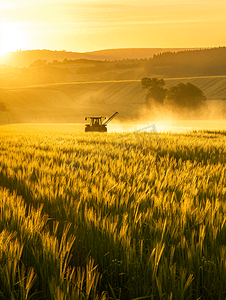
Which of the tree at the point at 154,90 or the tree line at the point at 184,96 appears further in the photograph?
the tree at the point at 154,90

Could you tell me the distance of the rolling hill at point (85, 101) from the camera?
91.3 metres

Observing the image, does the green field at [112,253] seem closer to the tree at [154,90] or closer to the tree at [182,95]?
the tree at [182,95]

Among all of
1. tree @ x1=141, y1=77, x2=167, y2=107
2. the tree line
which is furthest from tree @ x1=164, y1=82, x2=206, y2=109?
tree @ x1=141, y1=77, x2=167, y2=107

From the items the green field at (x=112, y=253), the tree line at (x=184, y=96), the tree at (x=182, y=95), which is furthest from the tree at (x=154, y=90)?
the green field at (x=112, y=253)

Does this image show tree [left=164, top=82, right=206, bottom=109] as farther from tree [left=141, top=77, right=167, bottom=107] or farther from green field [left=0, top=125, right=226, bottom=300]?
green field [left=0, top=125, right=226, bottom=300]

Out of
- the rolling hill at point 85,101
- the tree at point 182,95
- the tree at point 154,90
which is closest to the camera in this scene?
the tree at point 182,95

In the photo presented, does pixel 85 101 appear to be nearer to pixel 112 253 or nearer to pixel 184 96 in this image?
pixel 184 96

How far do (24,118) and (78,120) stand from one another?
15331 mm

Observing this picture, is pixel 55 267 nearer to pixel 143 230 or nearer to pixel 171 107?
pixel 143 230

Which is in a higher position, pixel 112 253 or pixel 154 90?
pixel 154 90

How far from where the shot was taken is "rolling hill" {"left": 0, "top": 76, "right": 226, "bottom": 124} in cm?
9133

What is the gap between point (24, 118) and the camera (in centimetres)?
9262

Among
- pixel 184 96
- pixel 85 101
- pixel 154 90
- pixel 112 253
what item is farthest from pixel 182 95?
pixel 112 253

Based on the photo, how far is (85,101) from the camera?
401 feet
